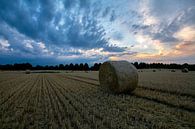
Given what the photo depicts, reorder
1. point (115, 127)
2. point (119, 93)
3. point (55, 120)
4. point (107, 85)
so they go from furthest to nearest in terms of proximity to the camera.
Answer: point (107, 85), point (119, 93), point (55, 120), point (115, 127)

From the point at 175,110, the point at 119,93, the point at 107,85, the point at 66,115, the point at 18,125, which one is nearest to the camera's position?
the point at 18,125

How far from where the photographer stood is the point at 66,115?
227 inches

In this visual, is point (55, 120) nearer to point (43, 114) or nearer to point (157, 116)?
point (43, 114)

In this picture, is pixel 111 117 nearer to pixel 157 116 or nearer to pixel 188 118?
pixel 157 116

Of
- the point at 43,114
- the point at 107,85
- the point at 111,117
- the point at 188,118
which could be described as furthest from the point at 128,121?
the point at 107,85

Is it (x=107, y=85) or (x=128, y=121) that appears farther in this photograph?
(x=107, y=85)

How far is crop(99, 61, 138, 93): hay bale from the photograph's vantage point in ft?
32.8

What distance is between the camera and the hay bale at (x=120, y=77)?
393 inches

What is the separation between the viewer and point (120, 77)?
9977 millimetres

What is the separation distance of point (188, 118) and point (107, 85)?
6044 mm

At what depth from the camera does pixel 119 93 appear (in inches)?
402

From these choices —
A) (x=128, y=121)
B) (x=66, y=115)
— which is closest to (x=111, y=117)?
(x=128, y=121)

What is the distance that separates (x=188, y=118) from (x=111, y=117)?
2180mm

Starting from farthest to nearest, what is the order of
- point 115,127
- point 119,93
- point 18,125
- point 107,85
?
point 107,85 → point 119,93 → point 18,125 → point 115,127
